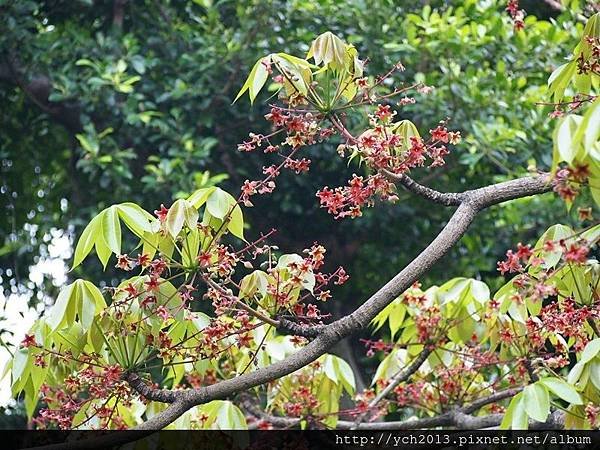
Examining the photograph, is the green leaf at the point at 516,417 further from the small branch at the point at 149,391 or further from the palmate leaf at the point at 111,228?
the palmate leaf at the point at 111,228

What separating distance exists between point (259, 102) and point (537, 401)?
2.43 meters

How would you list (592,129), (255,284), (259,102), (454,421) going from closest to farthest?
→ (592,129), (255,284), (454,421), (259,102)

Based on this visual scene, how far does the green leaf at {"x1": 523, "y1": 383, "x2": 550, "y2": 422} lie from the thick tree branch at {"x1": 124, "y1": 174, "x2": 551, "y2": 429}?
18 cm

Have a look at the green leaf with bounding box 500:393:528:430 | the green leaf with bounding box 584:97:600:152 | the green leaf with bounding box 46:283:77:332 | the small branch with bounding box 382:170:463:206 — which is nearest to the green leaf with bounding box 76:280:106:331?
the green leaf with bounding box 46:283:77:332

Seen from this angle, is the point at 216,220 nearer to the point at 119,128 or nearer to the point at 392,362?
the point at 392,362

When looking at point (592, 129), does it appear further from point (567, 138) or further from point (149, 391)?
point (149, 391)

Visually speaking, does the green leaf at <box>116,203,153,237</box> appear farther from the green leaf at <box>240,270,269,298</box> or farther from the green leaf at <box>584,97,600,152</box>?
the green leaf at <box>584,97,600,152</box>

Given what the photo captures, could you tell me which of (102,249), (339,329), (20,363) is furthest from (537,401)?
(20,363)

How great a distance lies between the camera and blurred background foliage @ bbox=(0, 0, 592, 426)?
3.13m

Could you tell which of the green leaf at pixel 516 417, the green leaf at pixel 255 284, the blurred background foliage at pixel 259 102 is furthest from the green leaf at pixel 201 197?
the blurred background foliage at pixel 259 102

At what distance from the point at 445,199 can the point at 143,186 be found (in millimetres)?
2329

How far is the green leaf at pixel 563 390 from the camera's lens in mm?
982

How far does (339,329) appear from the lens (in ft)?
3.23

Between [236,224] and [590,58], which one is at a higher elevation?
[590,58]
